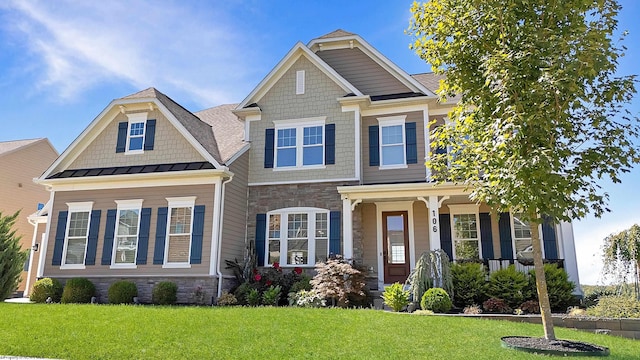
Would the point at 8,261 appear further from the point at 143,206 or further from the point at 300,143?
the point at 300,143

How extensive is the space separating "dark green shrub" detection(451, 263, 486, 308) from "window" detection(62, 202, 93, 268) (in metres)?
11.8

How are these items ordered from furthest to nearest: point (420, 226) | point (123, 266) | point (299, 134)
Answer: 1. point (299, 134)
2. point (420, 226)
3. point (123, 266)

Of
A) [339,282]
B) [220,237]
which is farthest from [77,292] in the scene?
[339,282]

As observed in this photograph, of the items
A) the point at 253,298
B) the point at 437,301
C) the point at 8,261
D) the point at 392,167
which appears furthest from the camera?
the point at 392,167

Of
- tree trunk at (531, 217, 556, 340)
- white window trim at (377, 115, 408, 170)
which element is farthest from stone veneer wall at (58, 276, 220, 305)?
tree trunk at (531, 217, 556, 340)

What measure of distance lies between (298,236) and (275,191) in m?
1.78

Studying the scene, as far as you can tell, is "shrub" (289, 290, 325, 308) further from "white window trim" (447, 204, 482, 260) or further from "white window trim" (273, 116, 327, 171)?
"white window trim" (447, 204, 482, 260)

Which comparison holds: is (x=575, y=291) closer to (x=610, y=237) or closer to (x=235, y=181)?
(x=610, y=237)

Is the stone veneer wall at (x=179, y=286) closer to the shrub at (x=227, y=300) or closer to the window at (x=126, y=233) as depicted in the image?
the shrub at (x=227, y=300)

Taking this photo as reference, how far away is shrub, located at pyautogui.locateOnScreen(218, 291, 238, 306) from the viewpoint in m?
12.5

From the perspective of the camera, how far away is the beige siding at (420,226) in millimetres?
14039

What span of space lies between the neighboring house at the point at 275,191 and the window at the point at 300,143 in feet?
0.12

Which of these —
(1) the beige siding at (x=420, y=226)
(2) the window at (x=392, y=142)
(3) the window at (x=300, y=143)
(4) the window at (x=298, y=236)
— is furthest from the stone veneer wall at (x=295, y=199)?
(1) the beige siding at (x=420, y=226)

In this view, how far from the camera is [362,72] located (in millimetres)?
16141
